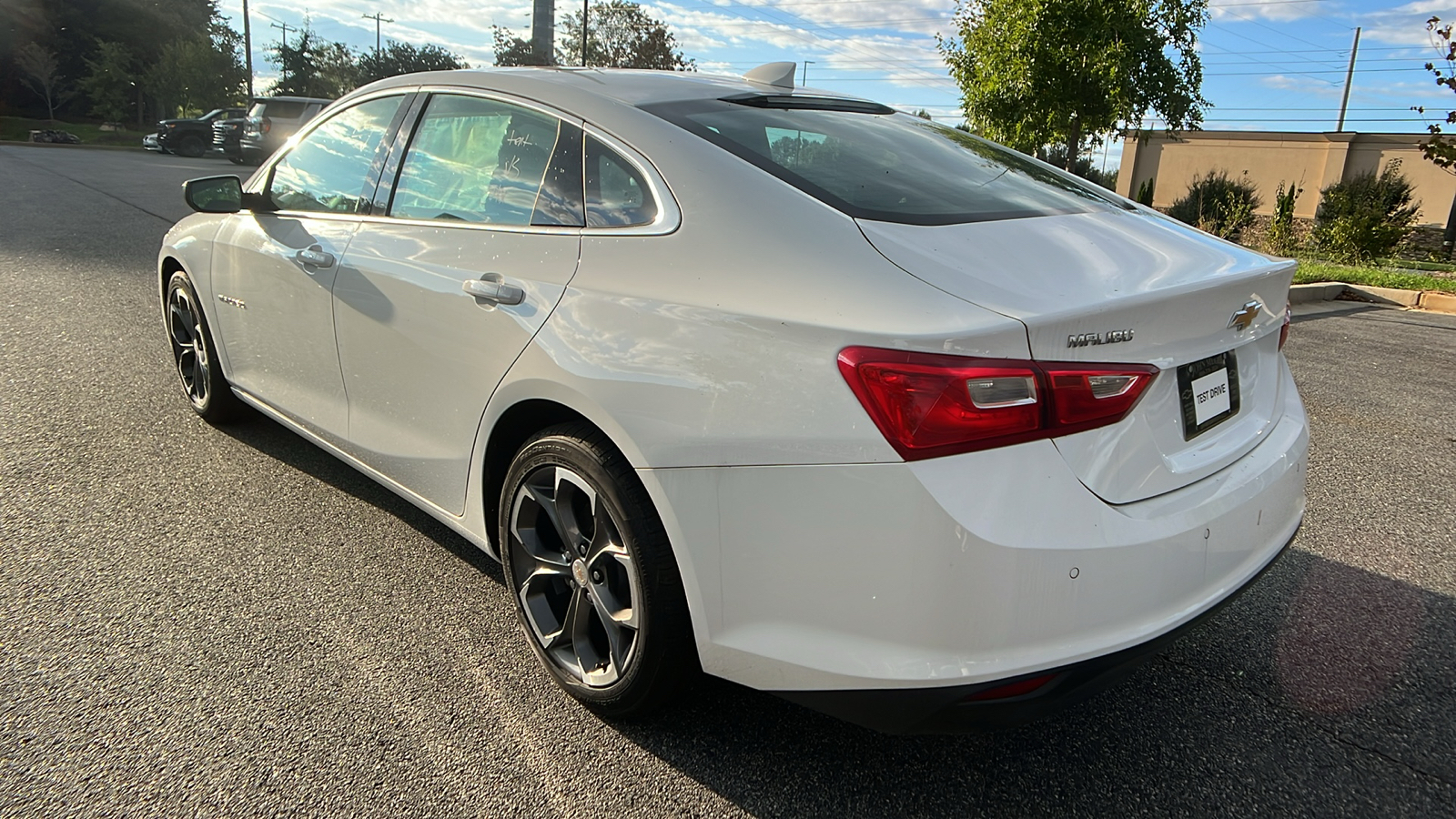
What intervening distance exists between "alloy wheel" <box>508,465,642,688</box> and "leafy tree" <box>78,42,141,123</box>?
59.9 m

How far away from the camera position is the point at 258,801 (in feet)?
6.59

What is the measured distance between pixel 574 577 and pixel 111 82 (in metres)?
61.1

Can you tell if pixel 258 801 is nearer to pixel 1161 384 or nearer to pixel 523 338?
pixel 523 338

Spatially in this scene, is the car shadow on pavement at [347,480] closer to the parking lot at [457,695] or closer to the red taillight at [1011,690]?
the parking lot at [457,695]

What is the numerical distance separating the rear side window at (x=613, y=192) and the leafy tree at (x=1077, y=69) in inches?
606

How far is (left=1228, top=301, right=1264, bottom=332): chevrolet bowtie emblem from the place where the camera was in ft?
6.63

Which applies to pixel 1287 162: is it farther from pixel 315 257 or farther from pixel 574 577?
pixel 574 577

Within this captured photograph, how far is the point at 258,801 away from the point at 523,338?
1.16m

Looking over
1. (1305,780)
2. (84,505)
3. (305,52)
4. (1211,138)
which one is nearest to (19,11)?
(305,52)

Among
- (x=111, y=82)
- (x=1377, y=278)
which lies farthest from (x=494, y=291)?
(x=111, y=82)

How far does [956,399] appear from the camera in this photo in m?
1.62

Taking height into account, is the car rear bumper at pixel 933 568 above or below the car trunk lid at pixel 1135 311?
below

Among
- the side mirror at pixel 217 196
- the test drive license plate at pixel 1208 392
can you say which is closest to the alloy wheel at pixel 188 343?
the side mirror at pixel 217 196

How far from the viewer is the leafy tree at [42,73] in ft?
161
